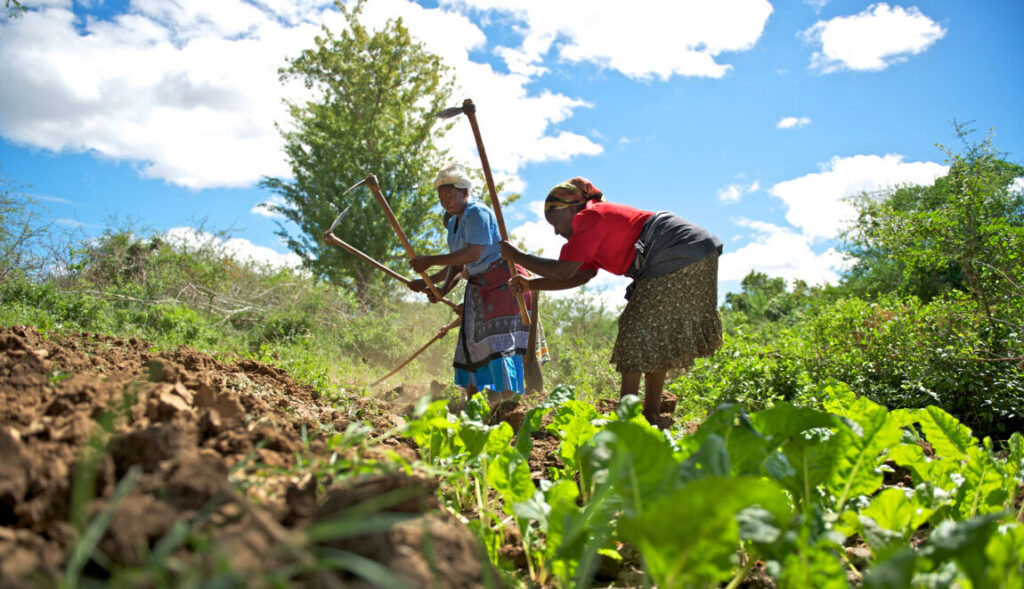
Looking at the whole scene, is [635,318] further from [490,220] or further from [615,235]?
[490,220]

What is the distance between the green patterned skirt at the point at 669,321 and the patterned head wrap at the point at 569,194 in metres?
0.65

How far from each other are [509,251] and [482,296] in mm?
543

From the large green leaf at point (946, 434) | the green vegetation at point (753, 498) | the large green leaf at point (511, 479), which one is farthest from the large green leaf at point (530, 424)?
the large green leaf at point (946, 434)

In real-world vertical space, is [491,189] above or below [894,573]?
above

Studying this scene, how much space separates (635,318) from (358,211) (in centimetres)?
1230

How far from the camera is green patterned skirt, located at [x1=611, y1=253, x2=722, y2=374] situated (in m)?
3.85

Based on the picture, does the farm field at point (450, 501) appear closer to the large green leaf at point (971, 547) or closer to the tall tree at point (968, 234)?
the large green leaf at point (971, 547)

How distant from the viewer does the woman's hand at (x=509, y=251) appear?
13.6ft

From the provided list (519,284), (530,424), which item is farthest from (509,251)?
(530,424)

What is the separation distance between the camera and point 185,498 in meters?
1.04

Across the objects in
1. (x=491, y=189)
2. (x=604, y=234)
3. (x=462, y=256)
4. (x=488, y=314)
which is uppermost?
(x=491, y=189)

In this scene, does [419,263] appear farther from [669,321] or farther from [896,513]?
[896,513]

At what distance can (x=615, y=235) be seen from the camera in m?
3.80

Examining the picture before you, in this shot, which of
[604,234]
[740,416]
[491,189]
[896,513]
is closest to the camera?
[896,513]
